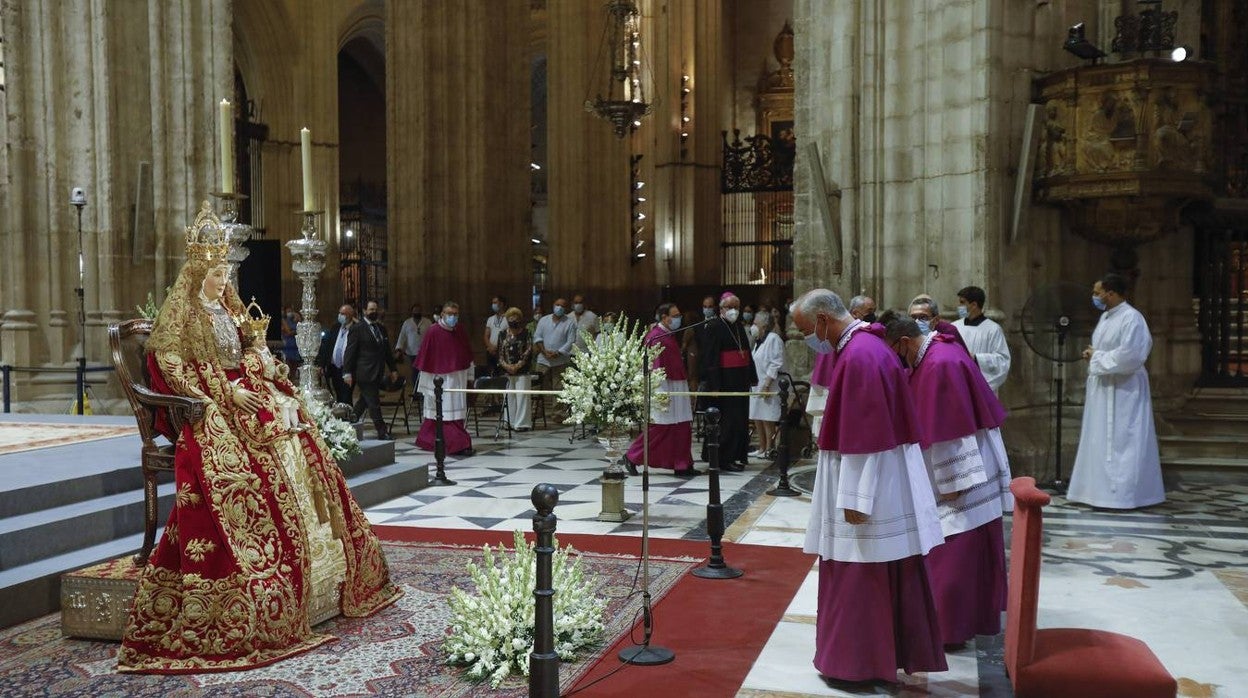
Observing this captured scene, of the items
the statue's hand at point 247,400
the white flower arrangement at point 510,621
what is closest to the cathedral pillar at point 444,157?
the statue's hand at point 247,400

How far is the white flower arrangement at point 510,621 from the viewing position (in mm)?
4758

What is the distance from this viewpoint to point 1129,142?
8.91m

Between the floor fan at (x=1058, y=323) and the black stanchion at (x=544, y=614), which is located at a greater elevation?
the floor fan at (x=1058, y=323)

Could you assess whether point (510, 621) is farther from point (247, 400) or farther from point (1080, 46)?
point (1080, 46)

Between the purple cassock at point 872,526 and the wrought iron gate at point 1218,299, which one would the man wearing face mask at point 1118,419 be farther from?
the purple cassock at point 872,526

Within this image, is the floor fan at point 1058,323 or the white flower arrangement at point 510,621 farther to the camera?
the floor fan at point 1058,323

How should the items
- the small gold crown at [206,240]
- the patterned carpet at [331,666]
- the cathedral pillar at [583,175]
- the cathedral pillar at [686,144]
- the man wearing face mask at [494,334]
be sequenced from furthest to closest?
the cathedral pillar at [686,144] < the cathedral pillar at [583,175] < the man wearing face mask at [494,334] < the small gold crown at [206,240] < the patterned carpet at [331,666]

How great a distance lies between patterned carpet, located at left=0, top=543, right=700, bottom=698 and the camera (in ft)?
15.0

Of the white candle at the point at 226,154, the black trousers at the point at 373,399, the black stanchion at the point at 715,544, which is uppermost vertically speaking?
the white candle at the point at 226,154

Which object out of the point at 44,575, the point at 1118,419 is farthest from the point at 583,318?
the point at 44,575

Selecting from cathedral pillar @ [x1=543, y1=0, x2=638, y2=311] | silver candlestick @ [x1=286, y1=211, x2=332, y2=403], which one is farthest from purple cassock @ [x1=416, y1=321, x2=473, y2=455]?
cathedral pillar @ [x1=543, y1=0, x2=638, y2=311]

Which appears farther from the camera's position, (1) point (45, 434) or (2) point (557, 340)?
(2) point (557, 340)

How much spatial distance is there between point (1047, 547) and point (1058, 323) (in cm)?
248

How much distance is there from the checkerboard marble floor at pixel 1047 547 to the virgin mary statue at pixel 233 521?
2156 millimetres
